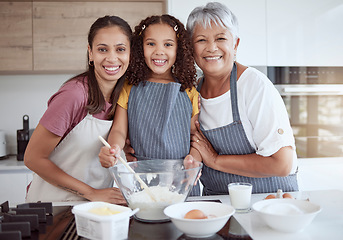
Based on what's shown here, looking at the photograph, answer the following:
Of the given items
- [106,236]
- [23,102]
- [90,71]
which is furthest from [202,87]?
[23,102]

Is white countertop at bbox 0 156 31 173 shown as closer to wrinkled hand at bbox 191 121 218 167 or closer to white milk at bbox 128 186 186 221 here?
wrinkled hand at bbox 191 121 218 167

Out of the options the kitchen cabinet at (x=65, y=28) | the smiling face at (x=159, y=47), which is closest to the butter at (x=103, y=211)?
the smiling face at (x=159, y=47)

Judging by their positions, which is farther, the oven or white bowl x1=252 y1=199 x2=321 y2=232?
the oven

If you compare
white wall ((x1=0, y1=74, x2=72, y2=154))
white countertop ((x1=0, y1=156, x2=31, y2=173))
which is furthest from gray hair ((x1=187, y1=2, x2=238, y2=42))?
white wall ((x1=0, y1=74, x2=72, y2=154))

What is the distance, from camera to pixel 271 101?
1298 mm

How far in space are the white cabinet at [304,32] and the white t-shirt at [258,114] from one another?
54.1 inches

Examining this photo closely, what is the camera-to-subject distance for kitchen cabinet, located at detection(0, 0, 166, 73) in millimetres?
2645

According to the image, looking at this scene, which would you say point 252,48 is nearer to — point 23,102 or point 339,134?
point 339,134

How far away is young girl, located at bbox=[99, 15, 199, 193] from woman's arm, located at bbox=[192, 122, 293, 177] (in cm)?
6

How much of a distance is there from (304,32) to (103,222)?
234 cm

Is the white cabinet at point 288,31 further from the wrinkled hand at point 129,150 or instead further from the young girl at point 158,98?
the wrinkled hand at point 129,150

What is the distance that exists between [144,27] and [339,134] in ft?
6.32

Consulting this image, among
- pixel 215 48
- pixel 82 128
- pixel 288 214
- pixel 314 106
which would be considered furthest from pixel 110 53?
pixel 314 106

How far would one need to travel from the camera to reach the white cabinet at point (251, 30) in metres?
2.60
